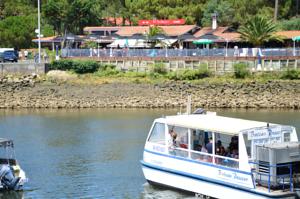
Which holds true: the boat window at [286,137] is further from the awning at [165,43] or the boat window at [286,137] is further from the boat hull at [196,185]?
the awning at [165,43]

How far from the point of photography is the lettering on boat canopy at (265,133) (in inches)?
1129

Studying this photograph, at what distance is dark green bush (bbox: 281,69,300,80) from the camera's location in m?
65.4

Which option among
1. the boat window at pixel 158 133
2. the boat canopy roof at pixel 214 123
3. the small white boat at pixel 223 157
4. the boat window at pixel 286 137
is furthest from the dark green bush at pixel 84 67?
the boat window at pixel 286 137

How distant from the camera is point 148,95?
6500 cm

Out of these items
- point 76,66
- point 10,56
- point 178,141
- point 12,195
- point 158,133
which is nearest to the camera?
point 178,141

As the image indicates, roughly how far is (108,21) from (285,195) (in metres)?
84.6

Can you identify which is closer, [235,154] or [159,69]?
[235,154]

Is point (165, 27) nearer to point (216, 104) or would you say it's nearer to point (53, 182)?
point (216, 104)

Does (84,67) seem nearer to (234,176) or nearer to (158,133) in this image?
(158,133)

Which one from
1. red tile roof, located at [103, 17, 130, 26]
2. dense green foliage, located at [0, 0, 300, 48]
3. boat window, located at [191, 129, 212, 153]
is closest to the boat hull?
boat window, located at [191, 129, 212, 153]

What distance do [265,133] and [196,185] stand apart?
3.60 m

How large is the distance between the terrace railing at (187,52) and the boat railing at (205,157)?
125 feet

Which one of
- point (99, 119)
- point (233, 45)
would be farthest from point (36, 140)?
point (233, 45)

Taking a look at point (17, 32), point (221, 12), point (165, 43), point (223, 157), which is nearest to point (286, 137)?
point (223, 157)
